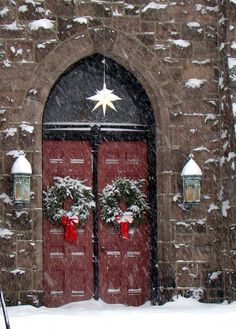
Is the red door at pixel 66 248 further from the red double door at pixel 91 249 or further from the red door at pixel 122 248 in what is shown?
the red door at pixel 122 248

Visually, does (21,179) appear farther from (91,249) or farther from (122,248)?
(122,248)

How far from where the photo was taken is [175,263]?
10008 mm

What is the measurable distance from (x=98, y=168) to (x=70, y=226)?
36.5 inches

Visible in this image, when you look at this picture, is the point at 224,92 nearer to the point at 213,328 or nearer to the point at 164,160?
the point at 164,160

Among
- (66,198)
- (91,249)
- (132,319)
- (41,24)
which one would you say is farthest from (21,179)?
(132,319)

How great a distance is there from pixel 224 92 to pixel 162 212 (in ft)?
6.13

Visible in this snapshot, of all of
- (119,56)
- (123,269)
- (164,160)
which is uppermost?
(119,56)

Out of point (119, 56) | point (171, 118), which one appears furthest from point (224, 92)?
point (119, 56)

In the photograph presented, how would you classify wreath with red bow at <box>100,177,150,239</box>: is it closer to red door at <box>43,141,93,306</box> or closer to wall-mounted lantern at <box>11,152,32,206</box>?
red door at <box>43,141,93,306</box>

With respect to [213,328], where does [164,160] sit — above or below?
above

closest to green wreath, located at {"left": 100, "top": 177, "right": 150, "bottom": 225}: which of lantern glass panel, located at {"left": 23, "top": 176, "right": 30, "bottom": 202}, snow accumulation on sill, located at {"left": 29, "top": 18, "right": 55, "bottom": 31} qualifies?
lantern glass panel, located at {"left": 23, "top": 176, "right": 30, "bottom": 202}

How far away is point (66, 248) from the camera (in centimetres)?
1019

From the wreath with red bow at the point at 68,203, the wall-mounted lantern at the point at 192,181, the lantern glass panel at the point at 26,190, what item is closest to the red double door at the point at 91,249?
the wreath with red bow at the point at 68,203

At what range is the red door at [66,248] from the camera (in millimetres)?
10102
